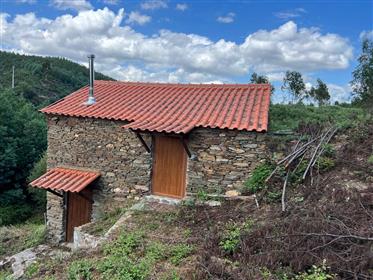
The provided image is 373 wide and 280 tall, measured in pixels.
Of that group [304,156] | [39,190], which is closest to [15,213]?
[39,190]

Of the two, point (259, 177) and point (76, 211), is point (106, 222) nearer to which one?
point (76, 211)

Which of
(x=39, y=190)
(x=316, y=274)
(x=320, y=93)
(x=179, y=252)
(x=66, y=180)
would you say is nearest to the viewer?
(x=316, y=274)

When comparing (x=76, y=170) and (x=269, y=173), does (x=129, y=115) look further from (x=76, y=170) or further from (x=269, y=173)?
(x=269, y=173)

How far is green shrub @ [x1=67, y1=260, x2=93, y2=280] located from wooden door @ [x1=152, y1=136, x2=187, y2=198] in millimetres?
3392

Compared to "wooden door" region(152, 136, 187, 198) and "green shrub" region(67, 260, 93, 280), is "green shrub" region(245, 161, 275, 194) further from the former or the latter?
"green shrub" region(67, 260, 93, 280)

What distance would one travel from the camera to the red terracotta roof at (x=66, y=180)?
820 cm

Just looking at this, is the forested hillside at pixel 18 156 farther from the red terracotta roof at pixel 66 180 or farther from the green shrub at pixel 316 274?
the green shrub at pixel 316 274

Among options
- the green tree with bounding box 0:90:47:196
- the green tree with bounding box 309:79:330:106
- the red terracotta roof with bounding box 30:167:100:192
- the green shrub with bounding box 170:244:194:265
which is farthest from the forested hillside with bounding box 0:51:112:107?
the green shrub with bounding box 170:244:194:265

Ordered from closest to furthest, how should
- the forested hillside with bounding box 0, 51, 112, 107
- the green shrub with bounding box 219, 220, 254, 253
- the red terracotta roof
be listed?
the green shrub with bounding box 219, 220, 254, 253, the red terracotta roof, the forested hillside with bounding box 0, 51, 112, 107

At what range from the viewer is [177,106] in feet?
28.9

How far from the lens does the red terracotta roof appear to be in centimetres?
820

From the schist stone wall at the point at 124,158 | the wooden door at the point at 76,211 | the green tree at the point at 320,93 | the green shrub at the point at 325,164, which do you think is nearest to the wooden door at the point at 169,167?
the schist stone wall at the point at 124,158

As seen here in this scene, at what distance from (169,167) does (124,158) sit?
118cm

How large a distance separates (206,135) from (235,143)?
2.27 ft
